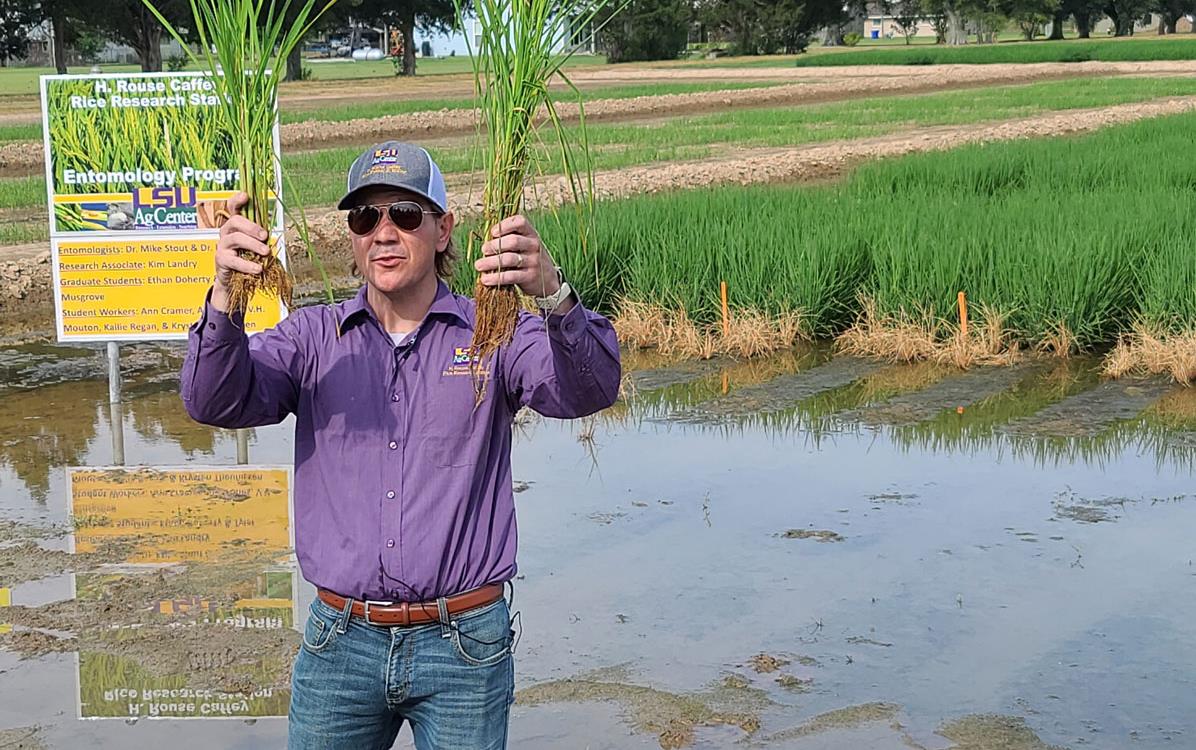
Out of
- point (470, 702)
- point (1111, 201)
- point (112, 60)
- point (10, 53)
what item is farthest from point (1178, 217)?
point (112, 60)

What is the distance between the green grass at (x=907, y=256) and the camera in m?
11.2

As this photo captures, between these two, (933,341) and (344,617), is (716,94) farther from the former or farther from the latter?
(344,617)

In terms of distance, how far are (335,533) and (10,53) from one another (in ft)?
209

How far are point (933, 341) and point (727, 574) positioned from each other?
508cm

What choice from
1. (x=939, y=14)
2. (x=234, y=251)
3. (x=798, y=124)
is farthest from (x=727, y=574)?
(x=939, y=14)

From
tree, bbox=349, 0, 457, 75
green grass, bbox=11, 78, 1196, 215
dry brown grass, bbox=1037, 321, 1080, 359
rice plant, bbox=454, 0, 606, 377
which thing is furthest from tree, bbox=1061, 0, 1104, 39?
rice plant, bbox=454, 0, 606, 377

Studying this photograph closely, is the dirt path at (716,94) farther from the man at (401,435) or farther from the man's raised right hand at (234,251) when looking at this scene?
the man's raised right hand at (234,251)

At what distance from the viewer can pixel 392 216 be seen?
317cm

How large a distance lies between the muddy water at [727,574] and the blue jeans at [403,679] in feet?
5.45

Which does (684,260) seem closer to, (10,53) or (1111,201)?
(1111,201)

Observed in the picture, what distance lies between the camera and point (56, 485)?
789cm

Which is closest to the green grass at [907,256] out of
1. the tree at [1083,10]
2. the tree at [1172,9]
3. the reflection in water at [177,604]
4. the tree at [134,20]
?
the reflection in water at [177,604]

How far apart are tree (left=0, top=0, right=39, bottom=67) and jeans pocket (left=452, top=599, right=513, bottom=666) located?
59793 mm

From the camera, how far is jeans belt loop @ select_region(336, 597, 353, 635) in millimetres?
3146
